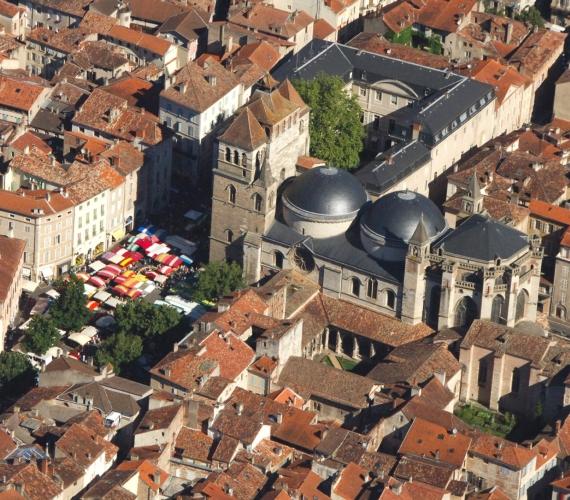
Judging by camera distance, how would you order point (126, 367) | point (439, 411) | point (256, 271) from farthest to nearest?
point (256, 271) → point (126, 367) → point (439, 411)

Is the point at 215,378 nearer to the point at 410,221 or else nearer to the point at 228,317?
the point at 228,317

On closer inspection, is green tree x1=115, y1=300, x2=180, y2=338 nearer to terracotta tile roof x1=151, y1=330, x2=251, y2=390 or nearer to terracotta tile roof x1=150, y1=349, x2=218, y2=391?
terracotta tile roof x1=151, y1=330, x2=251, y2=390

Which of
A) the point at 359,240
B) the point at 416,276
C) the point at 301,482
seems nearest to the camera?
the point at 301,482

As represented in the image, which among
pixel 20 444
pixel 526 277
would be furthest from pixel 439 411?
pixel 20 444

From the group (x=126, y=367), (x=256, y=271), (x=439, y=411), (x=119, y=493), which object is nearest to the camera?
(x=119, y=493)

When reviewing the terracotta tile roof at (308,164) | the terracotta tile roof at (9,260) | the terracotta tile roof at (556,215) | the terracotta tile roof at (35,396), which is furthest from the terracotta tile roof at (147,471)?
the terracotta tile roof at (556,215)

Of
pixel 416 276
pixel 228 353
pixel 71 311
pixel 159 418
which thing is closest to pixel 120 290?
pixel 71 311

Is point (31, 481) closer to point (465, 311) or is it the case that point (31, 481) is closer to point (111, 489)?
point (111, 489)

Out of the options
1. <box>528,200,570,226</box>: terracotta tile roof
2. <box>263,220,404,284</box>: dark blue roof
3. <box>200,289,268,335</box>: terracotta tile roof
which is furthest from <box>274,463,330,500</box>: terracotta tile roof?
<box>528,200,570,226</box>: terracotta tile roof
